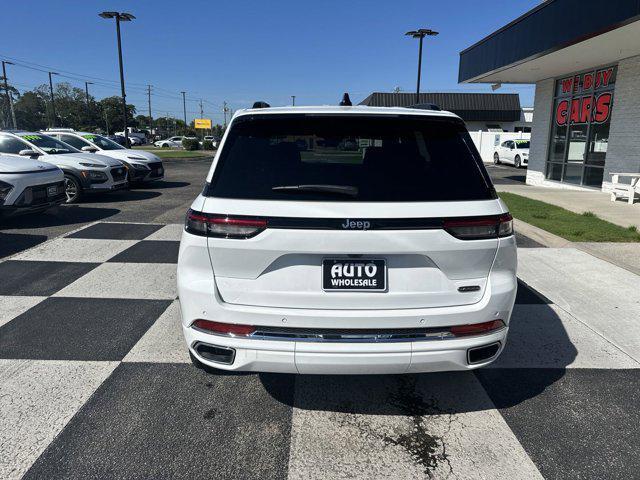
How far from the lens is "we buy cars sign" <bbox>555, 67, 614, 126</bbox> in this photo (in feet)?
44.5

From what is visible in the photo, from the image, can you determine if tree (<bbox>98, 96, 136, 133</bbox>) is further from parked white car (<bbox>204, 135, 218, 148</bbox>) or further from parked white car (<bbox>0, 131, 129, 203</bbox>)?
parked white car (<bbox>0, 131, 129, 203</bbox>)

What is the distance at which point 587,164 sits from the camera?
14523 millimetres

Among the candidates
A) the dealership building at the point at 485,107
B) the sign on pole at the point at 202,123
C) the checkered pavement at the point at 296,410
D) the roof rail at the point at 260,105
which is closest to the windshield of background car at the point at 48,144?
the checkered pavement at the point at 296,410

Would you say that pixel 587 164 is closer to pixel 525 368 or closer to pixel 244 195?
pixel 525 368

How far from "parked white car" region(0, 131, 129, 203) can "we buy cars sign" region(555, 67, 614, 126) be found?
1330 cm

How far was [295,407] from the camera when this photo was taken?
304 cm

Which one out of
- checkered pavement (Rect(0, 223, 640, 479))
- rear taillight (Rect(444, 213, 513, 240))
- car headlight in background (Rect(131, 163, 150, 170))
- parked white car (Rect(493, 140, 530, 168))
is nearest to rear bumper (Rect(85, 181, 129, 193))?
car headlight in background (Rect(131, 163, 150, 170))

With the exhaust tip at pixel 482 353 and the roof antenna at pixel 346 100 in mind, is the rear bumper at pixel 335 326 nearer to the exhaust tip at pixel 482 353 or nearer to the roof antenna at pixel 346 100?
the exhaust tip at pixel 482 353

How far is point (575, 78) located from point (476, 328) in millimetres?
15495

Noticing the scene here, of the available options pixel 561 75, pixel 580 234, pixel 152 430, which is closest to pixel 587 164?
pixel 561 75

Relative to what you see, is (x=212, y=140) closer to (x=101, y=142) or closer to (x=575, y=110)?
(x=101, y=142)

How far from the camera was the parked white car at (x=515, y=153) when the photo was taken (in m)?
26.9

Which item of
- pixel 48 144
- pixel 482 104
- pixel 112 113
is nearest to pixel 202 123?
pixel 112 113

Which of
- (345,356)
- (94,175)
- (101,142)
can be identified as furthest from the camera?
(101,142)
